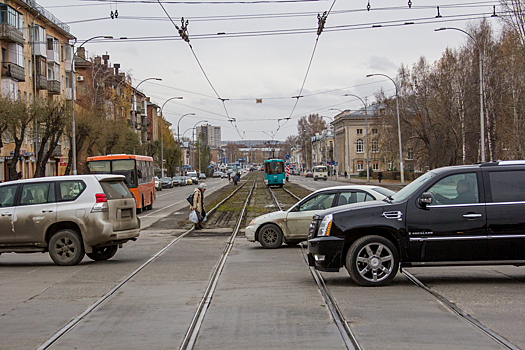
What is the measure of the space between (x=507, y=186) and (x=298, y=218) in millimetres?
6241

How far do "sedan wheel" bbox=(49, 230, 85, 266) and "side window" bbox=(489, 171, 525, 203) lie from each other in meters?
7.99

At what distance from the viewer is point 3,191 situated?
41.7 ft

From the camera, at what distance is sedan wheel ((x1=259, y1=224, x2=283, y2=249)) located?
1482cm

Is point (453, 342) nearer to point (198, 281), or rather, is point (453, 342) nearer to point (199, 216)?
point (198, 281)

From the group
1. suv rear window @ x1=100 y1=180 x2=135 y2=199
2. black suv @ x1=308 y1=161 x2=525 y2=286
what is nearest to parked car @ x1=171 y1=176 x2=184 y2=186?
suv rear window @ x1=100 y1=180 x2=135 y2=199

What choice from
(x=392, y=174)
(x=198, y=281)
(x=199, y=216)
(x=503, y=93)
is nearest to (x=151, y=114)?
(x=392, y=174)

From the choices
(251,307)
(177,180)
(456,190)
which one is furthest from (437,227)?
(177,180)

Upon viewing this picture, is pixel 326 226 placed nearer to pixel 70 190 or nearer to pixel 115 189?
pixel 115 189

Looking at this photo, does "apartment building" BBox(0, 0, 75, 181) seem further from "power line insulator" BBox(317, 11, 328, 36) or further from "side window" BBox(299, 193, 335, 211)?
"side window" BBox(299, 193, 335, 211)

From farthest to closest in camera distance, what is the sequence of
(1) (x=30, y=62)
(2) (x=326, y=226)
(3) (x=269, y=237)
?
(1) (x=30, y=62), (3) (x=269, y=237), (2) (x=326, y=226)

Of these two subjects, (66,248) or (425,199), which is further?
(66,248)

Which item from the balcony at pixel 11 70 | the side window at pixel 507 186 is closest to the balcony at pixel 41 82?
the balcony at pixel 11 70

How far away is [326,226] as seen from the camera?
908 cm

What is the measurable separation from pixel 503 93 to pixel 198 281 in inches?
1860
